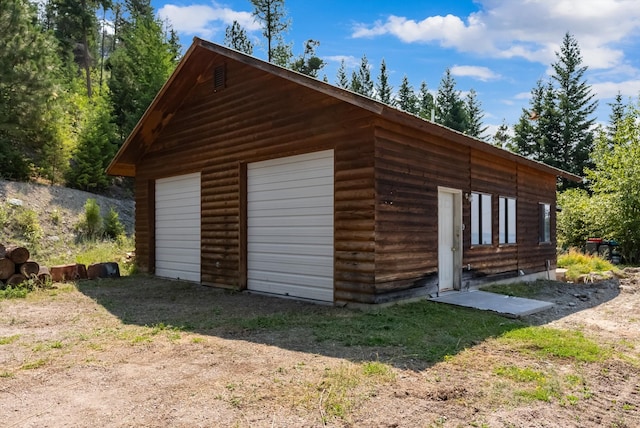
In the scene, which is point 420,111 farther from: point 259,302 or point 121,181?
point 259,302

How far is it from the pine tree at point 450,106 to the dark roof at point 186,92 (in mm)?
23173

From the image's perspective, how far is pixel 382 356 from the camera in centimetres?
470

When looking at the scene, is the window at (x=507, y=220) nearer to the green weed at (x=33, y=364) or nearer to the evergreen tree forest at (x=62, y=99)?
the green weed at (x=33, y=364)

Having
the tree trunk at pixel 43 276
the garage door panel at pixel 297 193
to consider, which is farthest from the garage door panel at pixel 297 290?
the tree trunk at pixel 43 276

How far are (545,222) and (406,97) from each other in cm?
3126

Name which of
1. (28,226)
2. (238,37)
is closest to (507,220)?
(28,226)

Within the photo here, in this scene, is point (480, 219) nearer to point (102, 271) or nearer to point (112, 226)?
point (102, 271)

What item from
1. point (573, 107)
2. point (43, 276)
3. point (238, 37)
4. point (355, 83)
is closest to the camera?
point (43, 276)

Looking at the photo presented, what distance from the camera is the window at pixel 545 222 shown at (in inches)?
485

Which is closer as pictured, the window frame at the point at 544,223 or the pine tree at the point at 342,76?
the window frame at the point at 544,223

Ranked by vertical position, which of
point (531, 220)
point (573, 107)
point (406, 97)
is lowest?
point (531, 220)

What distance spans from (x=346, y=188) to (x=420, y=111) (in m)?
34.6

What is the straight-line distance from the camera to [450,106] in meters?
36.9

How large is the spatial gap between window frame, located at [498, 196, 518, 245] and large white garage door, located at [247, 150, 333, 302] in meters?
4.81
